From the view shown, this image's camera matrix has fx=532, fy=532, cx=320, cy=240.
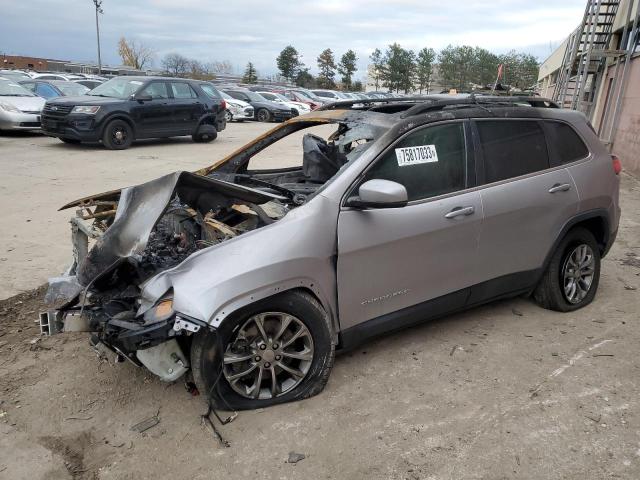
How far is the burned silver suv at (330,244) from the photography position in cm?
280

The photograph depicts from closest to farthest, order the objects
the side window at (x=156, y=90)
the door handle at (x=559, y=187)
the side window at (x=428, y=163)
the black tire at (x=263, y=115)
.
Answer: the side window at (x=428, y=163)
the door handle at (x=559, y=187)
the side window at (x=156, y=90)
the black tire at (x=263, y=115)

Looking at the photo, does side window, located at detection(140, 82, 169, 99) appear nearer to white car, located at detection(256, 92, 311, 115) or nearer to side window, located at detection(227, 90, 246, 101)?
side window, located at detection(227, 90, 246, 101)

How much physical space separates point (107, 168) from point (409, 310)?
8.51 meters

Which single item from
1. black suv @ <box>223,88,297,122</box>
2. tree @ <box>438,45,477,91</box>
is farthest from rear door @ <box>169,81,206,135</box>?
tree @ <box>438,45,477,91</box>

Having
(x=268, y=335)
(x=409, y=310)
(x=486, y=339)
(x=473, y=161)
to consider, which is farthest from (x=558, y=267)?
(x=268, y=335)

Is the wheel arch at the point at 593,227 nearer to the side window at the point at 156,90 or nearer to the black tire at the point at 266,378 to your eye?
the black tire at the point at 266,378

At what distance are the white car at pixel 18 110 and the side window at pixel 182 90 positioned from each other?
11.9ft

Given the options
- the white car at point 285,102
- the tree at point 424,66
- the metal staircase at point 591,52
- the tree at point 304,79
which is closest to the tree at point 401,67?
the tree at point 424,66

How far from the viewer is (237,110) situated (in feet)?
77.6

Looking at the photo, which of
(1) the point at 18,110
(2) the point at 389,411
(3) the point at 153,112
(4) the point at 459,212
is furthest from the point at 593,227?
(1) the point at 18,110

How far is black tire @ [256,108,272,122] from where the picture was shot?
81.0 feet

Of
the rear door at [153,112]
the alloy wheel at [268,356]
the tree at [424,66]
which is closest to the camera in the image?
the alloy wheel at [268,356]

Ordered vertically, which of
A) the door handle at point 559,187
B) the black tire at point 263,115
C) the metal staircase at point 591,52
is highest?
the metal staircase at point 591,52

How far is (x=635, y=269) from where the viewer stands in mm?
5621
